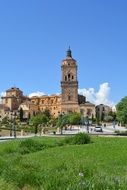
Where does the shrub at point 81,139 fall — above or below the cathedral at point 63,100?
below

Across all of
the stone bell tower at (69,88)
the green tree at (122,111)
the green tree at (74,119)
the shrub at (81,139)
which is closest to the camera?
the shrub at (81,139)

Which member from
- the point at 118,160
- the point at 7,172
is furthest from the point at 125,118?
the point at 7,172

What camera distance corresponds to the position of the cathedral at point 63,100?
160 meters

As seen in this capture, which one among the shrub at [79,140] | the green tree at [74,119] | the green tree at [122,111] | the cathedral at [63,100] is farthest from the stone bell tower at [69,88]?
the shrub at [79,140]

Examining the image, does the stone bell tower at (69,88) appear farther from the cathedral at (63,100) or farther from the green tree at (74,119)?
the green tree at (74,119)

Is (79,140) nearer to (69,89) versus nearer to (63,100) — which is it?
(69,89)

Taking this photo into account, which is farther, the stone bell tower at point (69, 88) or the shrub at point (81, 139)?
the stone bell tower at point (69, 88)

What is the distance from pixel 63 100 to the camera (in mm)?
160500

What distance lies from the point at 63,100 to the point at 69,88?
4201 millimetres

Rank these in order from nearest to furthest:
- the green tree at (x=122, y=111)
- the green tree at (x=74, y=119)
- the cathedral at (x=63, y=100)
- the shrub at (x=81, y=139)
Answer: the shrub at (x=81, y=139) < the green tree at (x=122, y=111) < the green tree at (x=74, y=119) < the cathedral at (x=63, y=100)

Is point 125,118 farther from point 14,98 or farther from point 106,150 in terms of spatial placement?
point 14,98

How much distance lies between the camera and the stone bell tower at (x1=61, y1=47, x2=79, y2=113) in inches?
6304

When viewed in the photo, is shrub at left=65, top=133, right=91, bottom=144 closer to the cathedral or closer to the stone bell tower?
the cathedral

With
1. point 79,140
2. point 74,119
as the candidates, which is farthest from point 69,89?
point 79,140
